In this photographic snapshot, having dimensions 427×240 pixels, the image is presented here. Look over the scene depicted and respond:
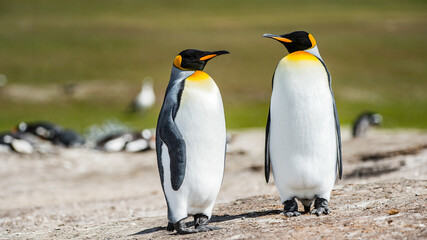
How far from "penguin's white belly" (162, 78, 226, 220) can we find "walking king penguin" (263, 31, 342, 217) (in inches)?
28.5

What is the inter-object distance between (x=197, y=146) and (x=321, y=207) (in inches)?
57.3

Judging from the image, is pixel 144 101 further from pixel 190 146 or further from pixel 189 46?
pixel 190 146

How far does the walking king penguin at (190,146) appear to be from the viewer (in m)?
5.45

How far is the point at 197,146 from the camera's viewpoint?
217 inches

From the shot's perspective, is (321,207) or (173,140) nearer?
(173,140)

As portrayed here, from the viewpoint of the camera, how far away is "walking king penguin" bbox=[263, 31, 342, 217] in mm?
5766

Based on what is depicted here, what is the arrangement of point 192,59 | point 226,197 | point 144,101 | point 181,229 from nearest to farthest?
point 181,229 < point 192,59 < point 226,197 < point 144,101

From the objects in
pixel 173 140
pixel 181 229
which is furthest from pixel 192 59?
pixel 181 229

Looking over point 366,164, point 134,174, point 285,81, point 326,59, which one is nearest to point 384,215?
point 285,81

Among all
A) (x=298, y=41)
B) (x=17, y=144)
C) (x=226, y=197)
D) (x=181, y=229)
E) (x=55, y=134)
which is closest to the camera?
(x=181, y=229)

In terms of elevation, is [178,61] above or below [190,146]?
above

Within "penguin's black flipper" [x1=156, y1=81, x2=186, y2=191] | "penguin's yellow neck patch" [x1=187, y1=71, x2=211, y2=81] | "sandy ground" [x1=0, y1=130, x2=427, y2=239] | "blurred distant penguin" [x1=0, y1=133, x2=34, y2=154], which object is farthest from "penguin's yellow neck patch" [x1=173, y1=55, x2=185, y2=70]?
"blurred distant penguin" [x1=0, y1=133, x2=34, y2=154]

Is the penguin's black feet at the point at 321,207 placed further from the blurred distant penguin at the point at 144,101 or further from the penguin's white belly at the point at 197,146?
the blurred distant penguin at the point at 144,101

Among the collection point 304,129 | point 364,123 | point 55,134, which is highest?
point 304,129
